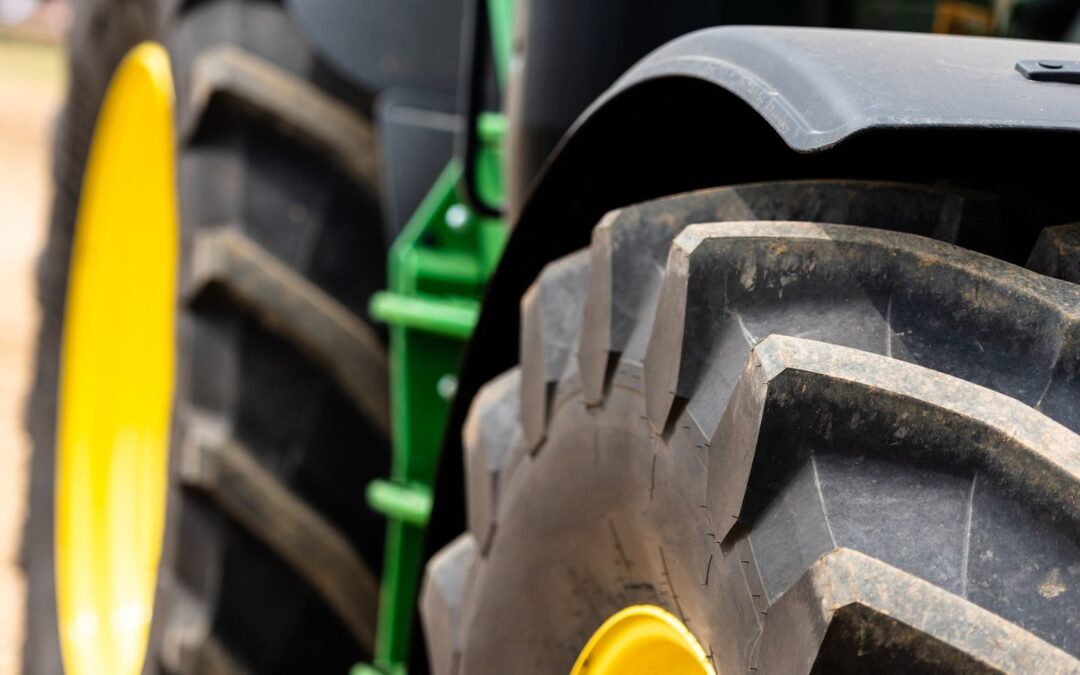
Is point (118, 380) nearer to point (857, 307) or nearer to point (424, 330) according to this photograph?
point (424, 330)

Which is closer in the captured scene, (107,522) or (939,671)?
(939,671)

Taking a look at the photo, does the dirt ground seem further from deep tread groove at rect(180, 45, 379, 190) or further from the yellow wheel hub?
the yellow wheel hub

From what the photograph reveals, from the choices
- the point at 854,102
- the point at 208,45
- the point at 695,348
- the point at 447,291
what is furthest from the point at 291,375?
the point at 854,102

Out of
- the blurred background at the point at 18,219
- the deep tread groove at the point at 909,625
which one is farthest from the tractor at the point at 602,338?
the blurred background at the point at 18,219

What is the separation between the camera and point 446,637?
1104 millimetres

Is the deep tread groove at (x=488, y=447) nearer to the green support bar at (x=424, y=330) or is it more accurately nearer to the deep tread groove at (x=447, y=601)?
the deep tread groove at (x=447, y=601)

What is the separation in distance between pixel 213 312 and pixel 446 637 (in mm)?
635

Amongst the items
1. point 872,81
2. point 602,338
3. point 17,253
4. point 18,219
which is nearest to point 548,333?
point 602,338

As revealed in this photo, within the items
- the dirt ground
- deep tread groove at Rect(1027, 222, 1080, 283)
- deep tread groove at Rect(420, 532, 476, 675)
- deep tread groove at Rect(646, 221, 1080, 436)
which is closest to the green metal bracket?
deep tread groove at Rect(420, 532, 476, 675)

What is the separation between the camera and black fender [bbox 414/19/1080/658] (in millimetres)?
679

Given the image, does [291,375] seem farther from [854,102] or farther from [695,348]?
[854,102]

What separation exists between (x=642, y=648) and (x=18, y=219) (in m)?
7.71

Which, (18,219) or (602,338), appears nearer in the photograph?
(602,338)

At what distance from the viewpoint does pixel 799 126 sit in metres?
0.70
